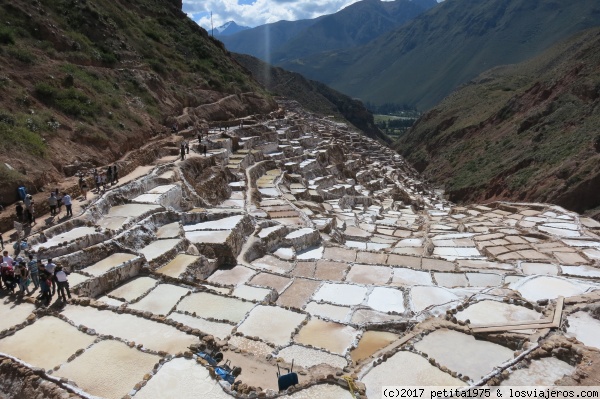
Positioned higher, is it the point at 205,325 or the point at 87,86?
the point at 87,86

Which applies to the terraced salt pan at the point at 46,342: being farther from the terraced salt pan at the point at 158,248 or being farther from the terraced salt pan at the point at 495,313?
the terraced salt pan at the point at 495,313

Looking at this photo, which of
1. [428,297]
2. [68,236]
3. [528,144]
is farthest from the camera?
[528,144]

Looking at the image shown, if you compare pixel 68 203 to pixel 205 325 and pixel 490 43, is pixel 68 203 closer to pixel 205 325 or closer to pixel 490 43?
pixel 205 325

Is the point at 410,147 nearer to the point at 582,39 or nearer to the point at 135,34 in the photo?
the point at 582,39

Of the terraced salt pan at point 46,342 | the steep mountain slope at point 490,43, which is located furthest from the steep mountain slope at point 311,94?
the steep mountain slope at point 490,43

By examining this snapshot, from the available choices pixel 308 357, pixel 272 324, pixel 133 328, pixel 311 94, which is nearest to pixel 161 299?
pixel 133 328

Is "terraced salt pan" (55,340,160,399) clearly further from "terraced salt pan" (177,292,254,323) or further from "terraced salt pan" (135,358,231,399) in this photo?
"terraced salt pan" (177,292,254,323)
